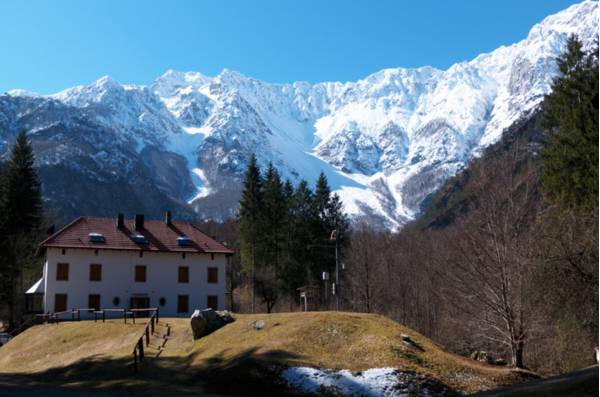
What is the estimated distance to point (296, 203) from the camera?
219 ft

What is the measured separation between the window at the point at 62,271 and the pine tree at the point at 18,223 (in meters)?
8.91

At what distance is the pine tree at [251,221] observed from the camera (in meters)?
→ 63.5

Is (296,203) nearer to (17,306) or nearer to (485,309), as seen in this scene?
(17,306)

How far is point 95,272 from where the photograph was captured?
50812mm

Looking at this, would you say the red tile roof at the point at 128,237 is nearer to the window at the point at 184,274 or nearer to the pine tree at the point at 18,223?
the window at the point at 184,274

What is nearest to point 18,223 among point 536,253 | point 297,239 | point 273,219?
point 273,219

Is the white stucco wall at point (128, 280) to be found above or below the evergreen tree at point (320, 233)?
below

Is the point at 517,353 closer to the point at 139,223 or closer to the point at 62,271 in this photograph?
the point at 62,271

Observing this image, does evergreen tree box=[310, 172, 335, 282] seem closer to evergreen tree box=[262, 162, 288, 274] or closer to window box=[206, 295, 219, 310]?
evergreen tree box=[262, 162, 288, 274]

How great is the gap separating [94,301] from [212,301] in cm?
991

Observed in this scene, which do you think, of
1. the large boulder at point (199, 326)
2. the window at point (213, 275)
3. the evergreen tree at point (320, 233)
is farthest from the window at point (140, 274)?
the large boulder at point (199, 326)

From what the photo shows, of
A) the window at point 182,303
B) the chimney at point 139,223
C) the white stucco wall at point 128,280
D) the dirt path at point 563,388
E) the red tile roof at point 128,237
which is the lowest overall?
the dirt path at point 563,388

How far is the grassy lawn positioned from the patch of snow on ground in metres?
0.58

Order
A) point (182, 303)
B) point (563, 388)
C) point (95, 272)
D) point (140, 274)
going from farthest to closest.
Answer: point (182, 303) → point (140, 274) → point (95, 272) → point (563, 388)
